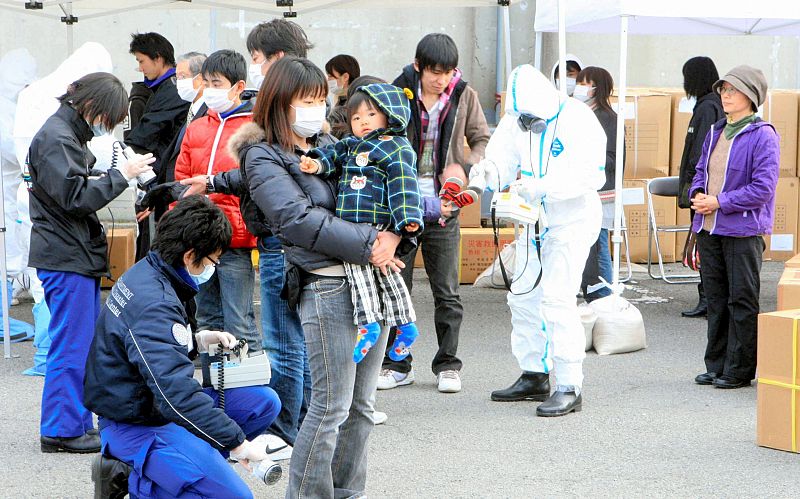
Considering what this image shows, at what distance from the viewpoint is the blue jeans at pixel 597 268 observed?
308 inches

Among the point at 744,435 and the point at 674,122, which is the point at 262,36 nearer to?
the point at 744,435

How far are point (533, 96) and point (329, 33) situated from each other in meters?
6.54

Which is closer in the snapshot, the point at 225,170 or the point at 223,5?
the point at 225,170

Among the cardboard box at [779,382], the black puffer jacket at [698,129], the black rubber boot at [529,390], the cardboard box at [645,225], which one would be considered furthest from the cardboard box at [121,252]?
the cardboard box at [779,382]

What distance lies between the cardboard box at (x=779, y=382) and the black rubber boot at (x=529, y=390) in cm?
115

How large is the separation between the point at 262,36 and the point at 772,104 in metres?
6.99

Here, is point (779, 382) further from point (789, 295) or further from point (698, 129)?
point (698, 129)

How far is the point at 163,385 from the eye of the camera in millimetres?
3408

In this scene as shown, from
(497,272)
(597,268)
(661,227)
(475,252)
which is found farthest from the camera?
(661,227)

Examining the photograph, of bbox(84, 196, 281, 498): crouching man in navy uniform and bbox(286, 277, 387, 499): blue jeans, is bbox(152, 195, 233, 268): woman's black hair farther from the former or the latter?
bbox(286, 277, 387, 499): blue jeans

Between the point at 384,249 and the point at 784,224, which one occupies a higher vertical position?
the point at 384,249

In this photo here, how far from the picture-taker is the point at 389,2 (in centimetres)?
830

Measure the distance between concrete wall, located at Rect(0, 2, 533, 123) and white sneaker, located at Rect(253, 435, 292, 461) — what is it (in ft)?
23.4

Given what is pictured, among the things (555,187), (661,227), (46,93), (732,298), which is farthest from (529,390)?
(661,227)
